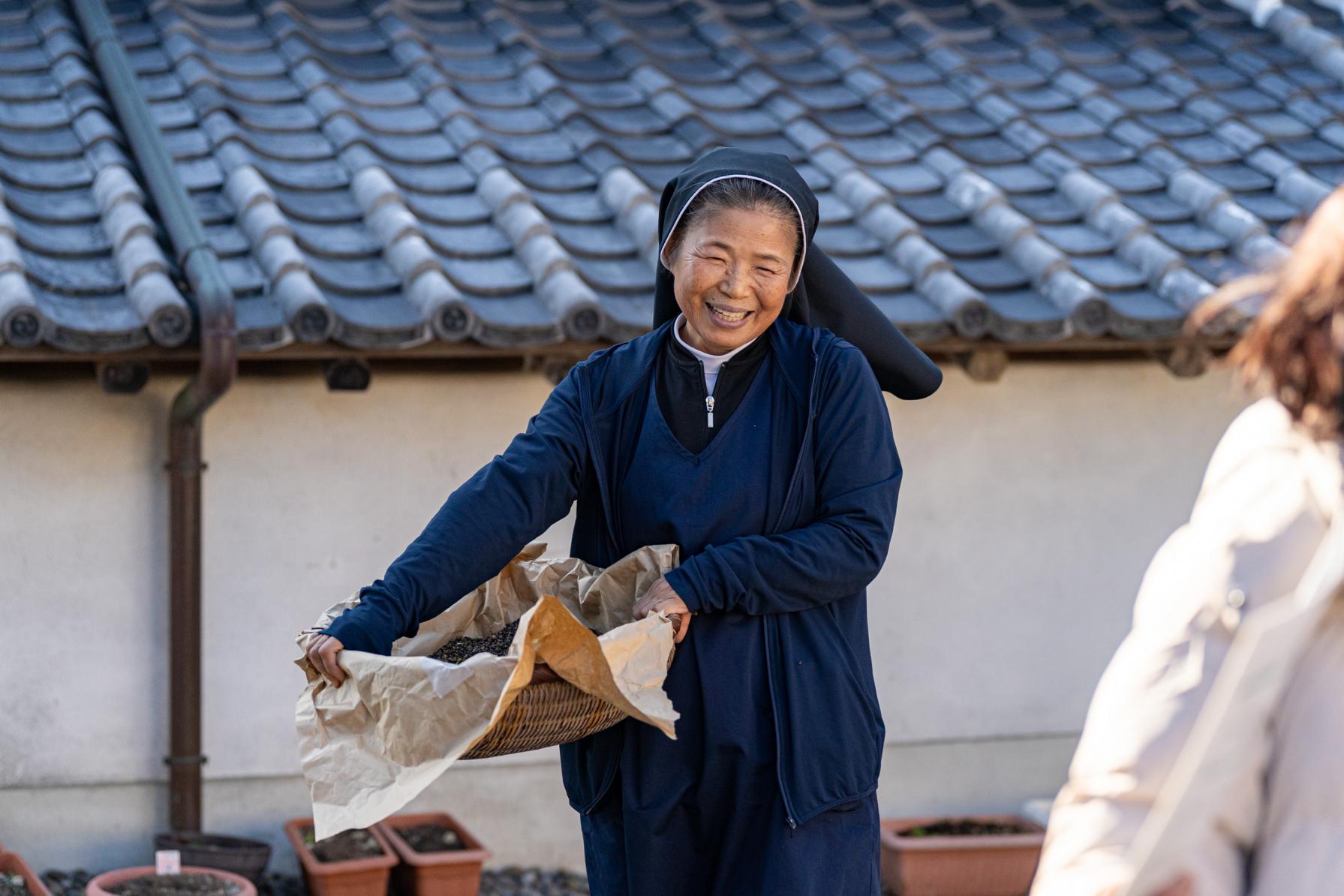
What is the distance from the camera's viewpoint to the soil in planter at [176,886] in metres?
4.88

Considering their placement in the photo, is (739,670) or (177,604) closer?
(739,670)

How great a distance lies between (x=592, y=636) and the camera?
8.61ft

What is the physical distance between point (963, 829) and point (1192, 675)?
4504 millimetres

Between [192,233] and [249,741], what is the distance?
1842 mm

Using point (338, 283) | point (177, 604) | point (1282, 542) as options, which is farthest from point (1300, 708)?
point (177, 604)

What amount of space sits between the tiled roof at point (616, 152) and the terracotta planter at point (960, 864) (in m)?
1.89

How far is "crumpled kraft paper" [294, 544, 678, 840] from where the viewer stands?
103 inches

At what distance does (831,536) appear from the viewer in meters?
2.85

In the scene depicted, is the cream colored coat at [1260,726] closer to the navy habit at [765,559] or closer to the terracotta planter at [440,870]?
the navy habit at [765,559]

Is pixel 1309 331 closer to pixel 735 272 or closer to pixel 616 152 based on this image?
pixel 735 272

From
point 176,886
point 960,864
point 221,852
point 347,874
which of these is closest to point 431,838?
point 347,874

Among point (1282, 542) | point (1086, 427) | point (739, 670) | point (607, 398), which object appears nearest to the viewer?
point (1282, 542)

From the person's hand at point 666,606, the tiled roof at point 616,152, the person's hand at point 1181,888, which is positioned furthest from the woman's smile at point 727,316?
the tiled roof at point 616,152

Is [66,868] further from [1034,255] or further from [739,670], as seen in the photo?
[1034,255]
